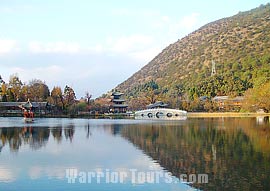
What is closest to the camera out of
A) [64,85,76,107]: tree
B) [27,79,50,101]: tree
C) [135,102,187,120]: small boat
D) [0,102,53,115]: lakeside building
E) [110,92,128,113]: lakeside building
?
[0,102,53,115]: lakeside building

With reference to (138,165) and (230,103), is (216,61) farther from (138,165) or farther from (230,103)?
(138,165)

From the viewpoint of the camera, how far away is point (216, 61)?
96375 millimetres

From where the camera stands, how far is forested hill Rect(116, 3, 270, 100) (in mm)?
71625

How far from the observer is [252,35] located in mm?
98562

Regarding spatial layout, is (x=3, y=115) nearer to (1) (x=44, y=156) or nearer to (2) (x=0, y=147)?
(2) (x=0, y=147)

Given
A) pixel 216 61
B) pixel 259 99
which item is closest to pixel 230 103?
pixel 259 99

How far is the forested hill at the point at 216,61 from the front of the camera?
235ft

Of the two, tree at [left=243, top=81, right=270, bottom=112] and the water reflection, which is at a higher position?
tree at [left=243, top=81, right=270, bottom=112]

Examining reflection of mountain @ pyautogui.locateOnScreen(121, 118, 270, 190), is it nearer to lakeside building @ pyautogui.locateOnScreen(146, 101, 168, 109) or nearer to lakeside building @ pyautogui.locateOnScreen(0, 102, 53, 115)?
lakeside building @ pyautogui.locateOnScreen(0, 102, 53, 115)

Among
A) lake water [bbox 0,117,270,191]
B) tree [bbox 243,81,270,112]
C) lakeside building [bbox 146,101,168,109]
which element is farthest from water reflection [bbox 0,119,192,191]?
lakeside building [bbox 146,101,168,109]

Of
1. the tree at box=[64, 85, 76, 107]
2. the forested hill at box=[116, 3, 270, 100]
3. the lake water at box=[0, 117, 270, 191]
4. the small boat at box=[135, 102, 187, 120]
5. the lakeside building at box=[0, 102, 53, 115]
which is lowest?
the lake water at box=[0, 117, 270, 191]

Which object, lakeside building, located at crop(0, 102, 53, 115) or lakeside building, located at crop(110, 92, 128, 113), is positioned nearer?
lakeside building, located at crop(0, 102, 53, 115)

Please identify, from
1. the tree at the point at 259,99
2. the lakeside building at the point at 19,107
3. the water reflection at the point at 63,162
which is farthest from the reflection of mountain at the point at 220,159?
the lakeside building at the point at 19,107

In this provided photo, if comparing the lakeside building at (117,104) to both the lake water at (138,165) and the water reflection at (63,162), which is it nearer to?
the water reflection at (63,162)
